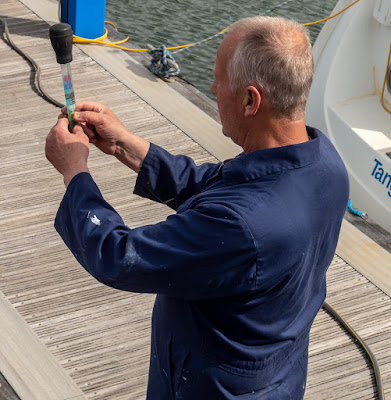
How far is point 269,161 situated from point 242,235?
0.22m

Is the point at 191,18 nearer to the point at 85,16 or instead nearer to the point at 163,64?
the point at 85,16

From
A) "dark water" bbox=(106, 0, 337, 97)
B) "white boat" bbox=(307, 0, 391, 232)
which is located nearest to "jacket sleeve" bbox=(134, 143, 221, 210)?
"white boat" bbox=(307, 0, 391, 232)

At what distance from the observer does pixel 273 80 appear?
1673 mm

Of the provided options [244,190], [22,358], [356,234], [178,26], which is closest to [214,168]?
[244,190]

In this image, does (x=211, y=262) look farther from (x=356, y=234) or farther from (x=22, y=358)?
(x=356, y=234)

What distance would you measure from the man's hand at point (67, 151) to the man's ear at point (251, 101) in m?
0.48

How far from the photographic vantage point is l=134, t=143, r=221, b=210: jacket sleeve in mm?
2207

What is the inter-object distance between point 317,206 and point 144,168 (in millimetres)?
629

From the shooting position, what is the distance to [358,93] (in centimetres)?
656

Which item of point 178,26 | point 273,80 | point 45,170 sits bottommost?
point 178,26

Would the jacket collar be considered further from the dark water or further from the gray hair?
the dark water

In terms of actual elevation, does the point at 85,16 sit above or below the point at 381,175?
above

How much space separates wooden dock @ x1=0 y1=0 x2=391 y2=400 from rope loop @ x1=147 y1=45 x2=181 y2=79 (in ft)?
1.86

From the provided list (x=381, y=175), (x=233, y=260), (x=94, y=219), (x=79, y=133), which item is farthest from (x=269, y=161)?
(x=381, y=175)
